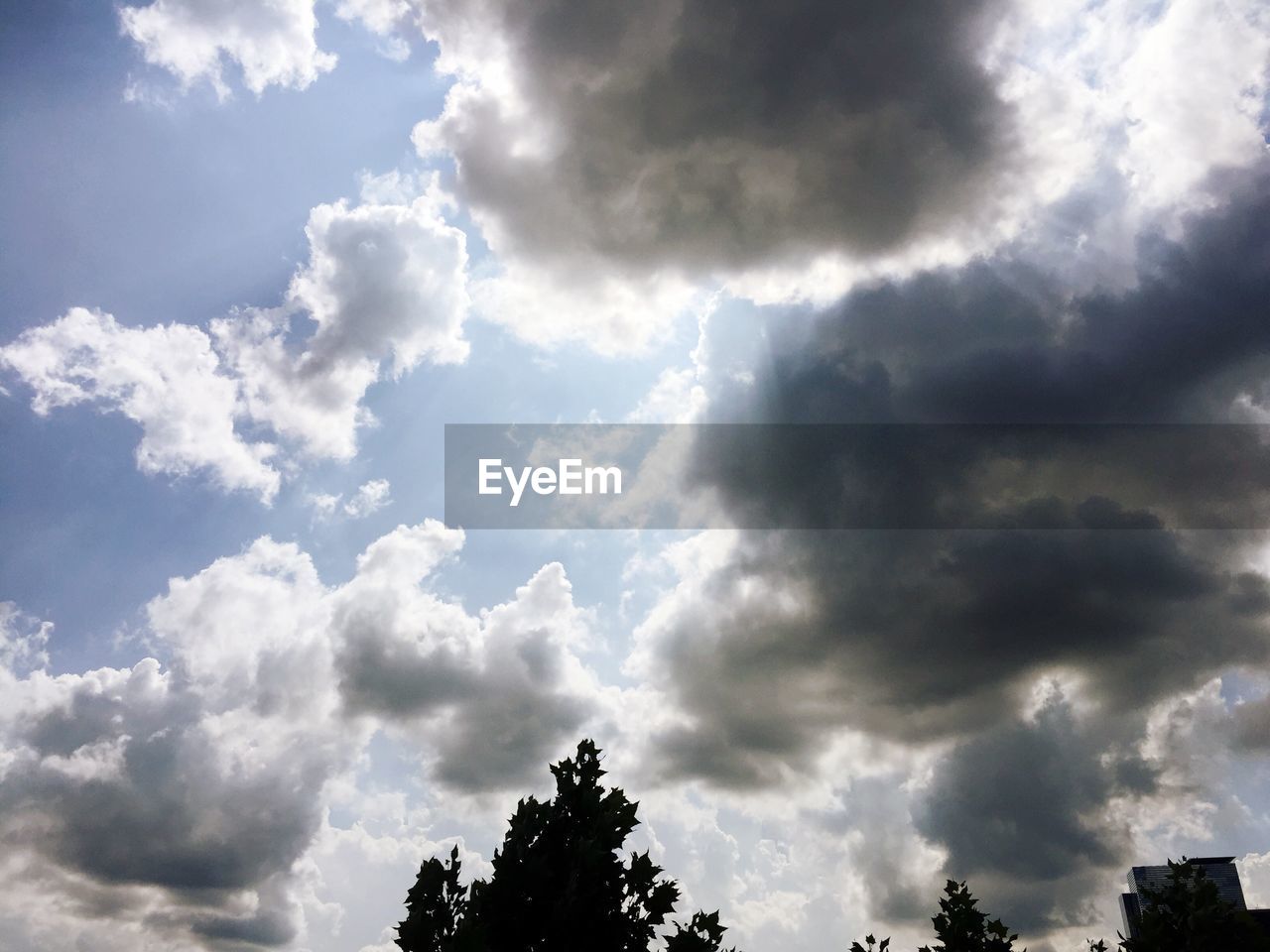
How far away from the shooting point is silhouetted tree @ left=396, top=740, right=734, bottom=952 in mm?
17719

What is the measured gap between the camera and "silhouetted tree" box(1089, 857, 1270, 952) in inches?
675

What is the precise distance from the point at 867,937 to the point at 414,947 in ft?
38.7

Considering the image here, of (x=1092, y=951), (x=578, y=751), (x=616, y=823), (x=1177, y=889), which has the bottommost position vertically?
(x=1092, y=951)

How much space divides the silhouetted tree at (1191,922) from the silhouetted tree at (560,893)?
31.4ft

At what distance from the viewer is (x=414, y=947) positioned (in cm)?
1742

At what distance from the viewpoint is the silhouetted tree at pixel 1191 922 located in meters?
17.2

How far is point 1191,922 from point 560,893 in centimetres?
1345

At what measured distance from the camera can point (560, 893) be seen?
18125 mm

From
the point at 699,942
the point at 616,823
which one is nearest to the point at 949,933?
the point at 699,942

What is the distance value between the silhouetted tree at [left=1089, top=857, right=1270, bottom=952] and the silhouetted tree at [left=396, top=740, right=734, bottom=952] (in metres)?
9.58

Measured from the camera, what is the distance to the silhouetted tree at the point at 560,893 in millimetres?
17719

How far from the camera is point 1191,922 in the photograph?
1762 centimetres

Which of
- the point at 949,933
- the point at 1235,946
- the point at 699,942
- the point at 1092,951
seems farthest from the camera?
the point at 949,933

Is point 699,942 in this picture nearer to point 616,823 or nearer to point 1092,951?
point 616,823
